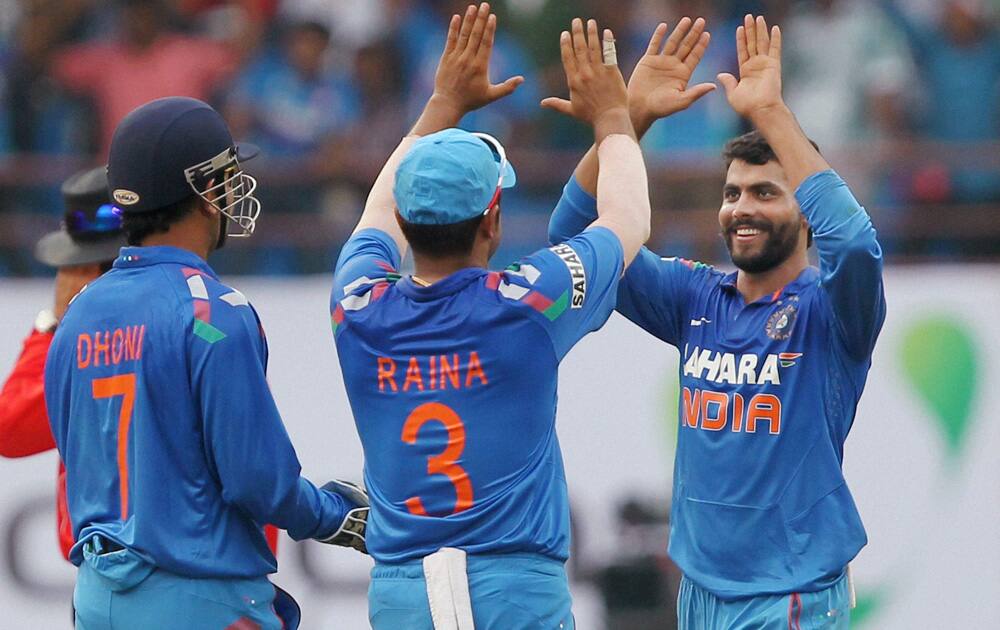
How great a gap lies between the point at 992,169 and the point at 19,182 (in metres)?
6.18

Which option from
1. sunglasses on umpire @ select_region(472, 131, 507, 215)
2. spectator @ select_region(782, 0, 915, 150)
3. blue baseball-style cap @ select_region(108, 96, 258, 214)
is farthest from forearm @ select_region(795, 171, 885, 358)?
spectator @ select_region(782, 0, 915, 150)

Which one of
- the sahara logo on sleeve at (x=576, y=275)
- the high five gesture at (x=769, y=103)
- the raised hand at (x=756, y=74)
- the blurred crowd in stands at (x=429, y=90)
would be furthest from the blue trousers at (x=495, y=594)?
the blurred crowd in stands at (x=429, y=90)

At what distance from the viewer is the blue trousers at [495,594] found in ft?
13.8

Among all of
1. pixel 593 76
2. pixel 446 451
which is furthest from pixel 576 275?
pixel 593 76

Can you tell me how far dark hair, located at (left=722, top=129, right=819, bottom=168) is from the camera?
520cm

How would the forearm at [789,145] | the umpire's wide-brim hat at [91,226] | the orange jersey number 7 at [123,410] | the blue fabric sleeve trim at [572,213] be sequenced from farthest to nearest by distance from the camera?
the umpire's wide-brim hat at [91,226] → the blue fabric sleeve trim at [572,213] → the forearm at [789,145] → the orange jersey number 7 at [123,410]

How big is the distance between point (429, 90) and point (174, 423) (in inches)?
254

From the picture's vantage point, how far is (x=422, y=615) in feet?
13.9

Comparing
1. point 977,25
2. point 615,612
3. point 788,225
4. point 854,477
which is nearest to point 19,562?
point 615,612

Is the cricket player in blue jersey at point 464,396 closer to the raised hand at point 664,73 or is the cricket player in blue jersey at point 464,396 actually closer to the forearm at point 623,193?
the forearm at point 623,193

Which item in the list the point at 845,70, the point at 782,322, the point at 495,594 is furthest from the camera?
the point at 845,70

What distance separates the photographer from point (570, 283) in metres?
4.27

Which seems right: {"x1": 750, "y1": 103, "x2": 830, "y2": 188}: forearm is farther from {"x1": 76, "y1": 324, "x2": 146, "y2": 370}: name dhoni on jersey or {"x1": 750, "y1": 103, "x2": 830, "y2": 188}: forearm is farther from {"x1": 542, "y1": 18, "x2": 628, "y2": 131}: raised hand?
{"x1": 76, "y1": 324, "x2": 146, "y2": 370}: name dhoni on jersey

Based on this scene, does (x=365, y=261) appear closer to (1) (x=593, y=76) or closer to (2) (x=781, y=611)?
(1) (x=593, y=76)
